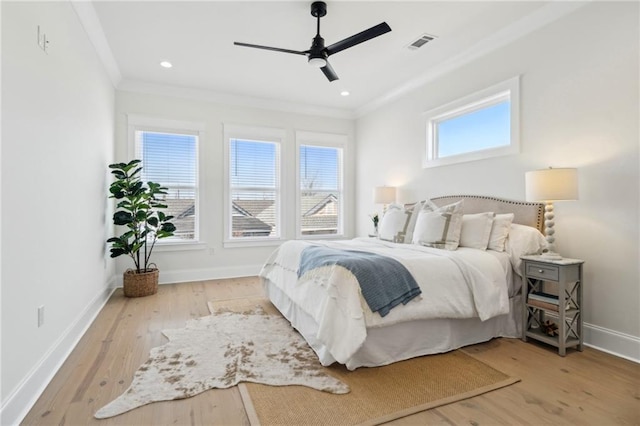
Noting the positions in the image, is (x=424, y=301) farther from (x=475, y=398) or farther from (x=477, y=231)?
(x=477, y=231)

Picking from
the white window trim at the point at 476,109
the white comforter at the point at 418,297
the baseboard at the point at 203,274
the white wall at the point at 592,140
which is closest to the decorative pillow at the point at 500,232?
the white comforter at the point at 418,297

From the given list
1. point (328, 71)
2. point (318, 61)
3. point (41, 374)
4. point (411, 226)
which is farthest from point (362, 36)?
point (41, 374)

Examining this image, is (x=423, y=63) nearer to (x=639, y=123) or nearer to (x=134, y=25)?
(x=639, y=123)

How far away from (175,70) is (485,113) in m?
3.88

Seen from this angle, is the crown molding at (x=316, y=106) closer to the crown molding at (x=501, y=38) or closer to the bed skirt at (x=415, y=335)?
the crown molding at (x=501, y=38)

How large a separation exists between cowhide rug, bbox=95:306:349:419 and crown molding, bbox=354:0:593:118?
3.55 meters

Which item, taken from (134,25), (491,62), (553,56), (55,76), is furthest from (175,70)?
(553,56)

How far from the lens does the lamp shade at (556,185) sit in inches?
106

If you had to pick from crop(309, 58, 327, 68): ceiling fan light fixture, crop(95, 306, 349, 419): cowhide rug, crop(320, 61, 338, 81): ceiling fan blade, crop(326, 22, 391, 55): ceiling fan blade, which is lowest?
crop(95, 306, 349, 419): cowhide rug

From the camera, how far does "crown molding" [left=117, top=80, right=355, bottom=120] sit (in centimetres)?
488

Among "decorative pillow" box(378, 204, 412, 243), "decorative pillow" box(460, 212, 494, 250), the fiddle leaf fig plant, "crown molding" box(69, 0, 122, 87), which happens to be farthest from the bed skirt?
"crown molding" box(69, 0, 122, 87)

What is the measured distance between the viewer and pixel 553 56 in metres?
3.12

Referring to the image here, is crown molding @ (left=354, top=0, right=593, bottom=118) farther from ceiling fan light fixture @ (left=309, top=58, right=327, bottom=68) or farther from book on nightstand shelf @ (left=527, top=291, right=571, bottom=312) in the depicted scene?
book on nightstand shelf @ (left=527, top=291, right=571, bottom=312)

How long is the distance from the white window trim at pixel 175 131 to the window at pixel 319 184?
1.62m
